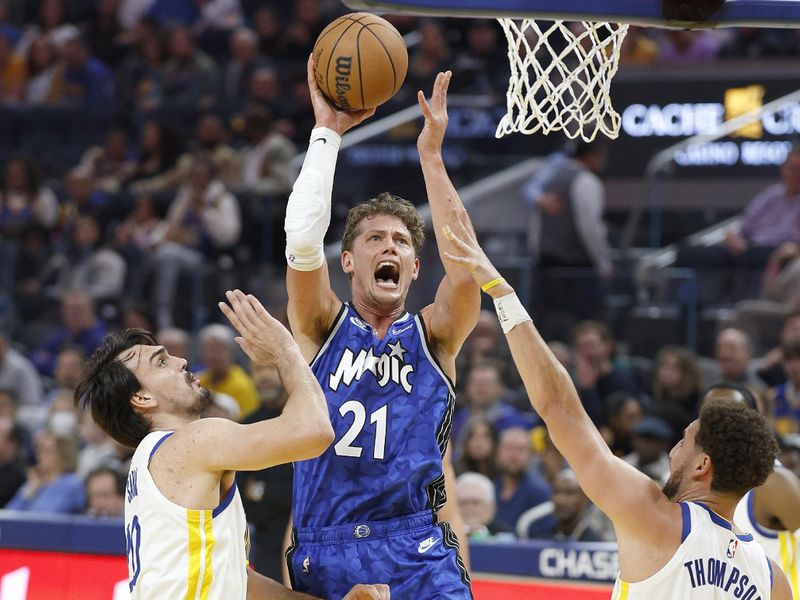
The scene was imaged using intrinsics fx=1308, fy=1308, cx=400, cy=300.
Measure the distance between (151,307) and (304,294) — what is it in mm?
6281

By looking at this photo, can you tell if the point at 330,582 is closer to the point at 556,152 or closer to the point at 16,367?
the point at 16,367

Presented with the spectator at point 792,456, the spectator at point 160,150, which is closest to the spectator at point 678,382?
the spectator at point 792,456

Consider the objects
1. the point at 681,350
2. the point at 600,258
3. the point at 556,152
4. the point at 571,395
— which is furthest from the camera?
the point at 556,152

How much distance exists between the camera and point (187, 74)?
13070 mm

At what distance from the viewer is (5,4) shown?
14.6 m

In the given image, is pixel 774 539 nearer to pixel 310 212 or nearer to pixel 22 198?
pixel 310 212

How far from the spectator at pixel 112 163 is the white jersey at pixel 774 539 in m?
8.37

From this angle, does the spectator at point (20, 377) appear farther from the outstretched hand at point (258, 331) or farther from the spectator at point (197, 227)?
the outstretched hand at point (258, 331)

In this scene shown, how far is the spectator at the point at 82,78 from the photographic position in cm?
1342

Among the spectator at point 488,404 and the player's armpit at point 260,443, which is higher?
the player's armpit at point 260,443

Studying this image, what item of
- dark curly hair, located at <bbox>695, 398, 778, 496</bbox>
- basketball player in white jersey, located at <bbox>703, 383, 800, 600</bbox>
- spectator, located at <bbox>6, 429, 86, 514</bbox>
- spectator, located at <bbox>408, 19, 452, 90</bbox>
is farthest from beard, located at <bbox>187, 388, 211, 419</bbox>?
spectator, located at <bbox>408, 19, 452, 90</bbox>

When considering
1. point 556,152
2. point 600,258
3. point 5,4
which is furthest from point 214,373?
point 5,4

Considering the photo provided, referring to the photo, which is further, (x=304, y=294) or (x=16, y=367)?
(x=16, y=367)

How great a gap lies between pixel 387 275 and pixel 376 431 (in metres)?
0.54
